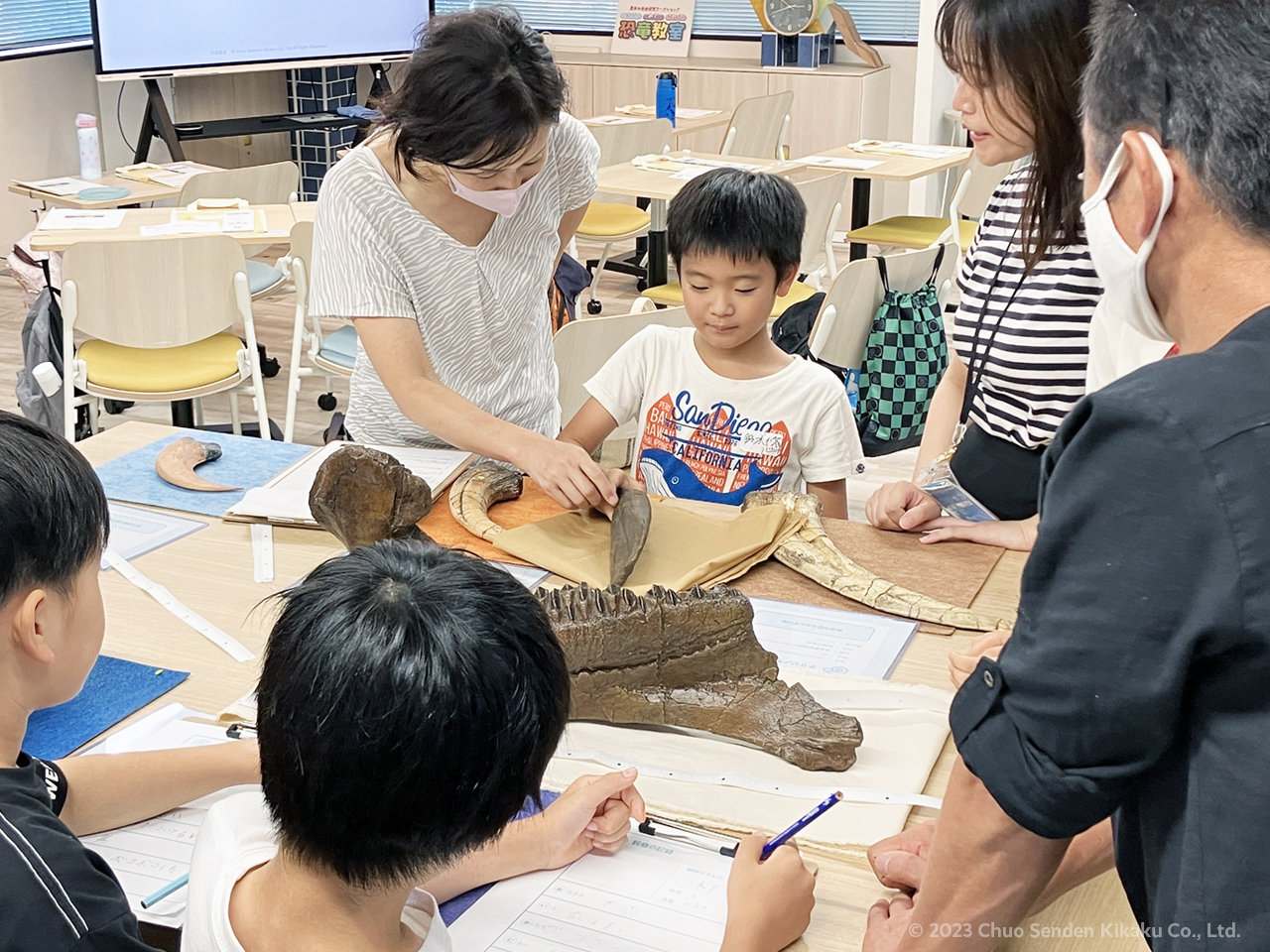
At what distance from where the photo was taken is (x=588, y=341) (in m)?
2.88

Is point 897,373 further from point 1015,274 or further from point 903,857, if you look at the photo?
point 903,857

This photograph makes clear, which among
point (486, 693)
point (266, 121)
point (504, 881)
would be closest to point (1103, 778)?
point (486, 693)

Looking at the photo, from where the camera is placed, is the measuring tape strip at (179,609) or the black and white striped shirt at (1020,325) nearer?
the measuring tape strip at (179,609)

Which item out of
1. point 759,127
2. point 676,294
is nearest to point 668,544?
point 676,294

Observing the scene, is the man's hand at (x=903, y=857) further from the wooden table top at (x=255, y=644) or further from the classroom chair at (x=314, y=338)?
the classroom chair at (x=314, y=338)

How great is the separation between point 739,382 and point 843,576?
0.56 metres

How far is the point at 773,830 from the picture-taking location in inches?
49.3

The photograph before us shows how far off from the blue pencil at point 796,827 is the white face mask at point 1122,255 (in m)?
0.54

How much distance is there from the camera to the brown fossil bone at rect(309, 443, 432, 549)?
5.55ft

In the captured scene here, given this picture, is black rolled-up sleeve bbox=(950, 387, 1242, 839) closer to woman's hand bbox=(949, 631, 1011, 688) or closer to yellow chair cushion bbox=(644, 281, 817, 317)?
woman's hand bbox=(949, 631, 1011, 688)

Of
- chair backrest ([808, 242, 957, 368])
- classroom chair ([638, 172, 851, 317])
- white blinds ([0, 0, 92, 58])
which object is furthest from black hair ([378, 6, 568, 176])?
white blinds ([0, 0, 92, 58])

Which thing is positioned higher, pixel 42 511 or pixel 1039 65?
pixel 1039 65

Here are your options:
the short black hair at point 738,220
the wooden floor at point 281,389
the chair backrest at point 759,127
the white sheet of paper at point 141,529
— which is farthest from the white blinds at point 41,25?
the short black hair at point 738,220

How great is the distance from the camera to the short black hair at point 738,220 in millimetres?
2129
